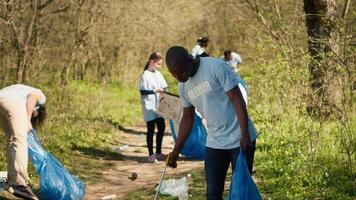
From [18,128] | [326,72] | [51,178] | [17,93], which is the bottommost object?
[51,178]

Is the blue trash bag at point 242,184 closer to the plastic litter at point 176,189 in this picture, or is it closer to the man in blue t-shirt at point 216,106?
the man in blue t-shirt at point 216,106

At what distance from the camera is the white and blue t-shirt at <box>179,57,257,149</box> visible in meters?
4.64

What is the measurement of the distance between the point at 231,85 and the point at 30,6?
8.08 metres

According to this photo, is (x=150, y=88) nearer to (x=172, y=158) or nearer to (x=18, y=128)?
(x=18, y=128)

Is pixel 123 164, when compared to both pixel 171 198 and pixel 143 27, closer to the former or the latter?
pixel 171 198

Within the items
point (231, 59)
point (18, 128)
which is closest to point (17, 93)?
point (18, 128)

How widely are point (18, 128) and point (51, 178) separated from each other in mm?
717

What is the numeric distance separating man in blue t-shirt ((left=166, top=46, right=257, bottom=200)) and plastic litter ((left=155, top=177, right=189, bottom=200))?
1.85 metres

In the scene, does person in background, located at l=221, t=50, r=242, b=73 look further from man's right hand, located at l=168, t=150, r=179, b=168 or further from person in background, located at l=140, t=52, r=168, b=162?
man's right hand, located at l=168, t=150, r=179, b=168

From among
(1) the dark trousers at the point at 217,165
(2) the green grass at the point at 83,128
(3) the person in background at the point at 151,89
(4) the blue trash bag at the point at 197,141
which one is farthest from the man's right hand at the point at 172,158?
(3) the person in background at the point at 151,89

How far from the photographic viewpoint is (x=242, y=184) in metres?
4.76

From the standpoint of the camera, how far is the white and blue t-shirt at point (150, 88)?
9875 millimetres

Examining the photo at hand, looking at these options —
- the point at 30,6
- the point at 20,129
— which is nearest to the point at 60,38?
the point at 30,6

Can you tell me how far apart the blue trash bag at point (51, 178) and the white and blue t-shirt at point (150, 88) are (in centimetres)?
293
